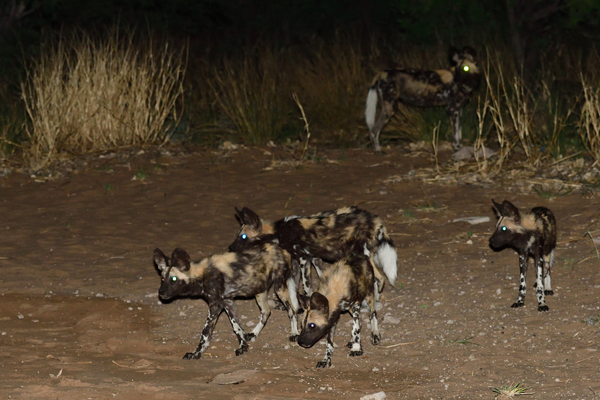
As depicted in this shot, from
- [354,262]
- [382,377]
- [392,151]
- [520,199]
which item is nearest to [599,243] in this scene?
[520,199]

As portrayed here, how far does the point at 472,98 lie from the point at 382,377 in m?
7.76

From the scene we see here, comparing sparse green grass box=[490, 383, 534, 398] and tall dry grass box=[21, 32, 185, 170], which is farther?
tall dry grass box=[21, 32, 185, 170]

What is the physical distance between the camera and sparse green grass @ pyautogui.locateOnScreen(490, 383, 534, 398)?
4191 mm

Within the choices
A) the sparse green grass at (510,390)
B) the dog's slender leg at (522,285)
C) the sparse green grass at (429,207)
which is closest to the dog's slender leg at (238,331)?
the sparse green grass at (510,390)

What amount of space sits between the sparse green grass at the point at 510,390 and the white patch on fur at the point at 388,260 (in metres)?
1.63

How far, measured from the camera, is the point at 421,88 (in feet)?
36.4

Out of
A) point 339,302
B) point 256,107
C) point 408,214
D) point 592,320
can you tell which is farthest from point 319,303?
point 256,107

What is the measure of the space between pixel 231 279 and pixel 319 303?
757mm

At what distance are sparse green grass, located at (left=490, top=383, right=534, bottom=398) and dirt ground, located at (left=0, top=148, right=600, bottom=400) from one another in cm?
5

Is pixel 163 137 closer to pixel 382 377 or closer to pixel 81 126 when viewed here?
pixel 81 126

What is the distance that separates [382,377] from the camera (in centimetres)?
471

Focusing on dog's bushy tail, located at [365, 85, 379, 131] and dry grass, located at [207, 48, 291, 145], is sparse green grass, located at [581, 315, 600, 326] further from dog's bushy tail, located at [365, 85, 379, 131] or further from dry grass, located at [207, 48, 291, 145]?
dry grass, located at [207, 48, 291, 145]

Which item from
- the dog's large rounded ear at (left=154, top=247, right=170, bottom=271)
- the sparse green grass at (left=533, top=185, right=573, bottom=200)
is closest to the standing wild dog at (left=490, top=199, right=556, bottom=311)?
the dog's large rounded ear at (left=154, top=247, right=170, bottom=271)

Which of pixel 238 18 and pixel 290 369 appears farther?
pixel 238 18
